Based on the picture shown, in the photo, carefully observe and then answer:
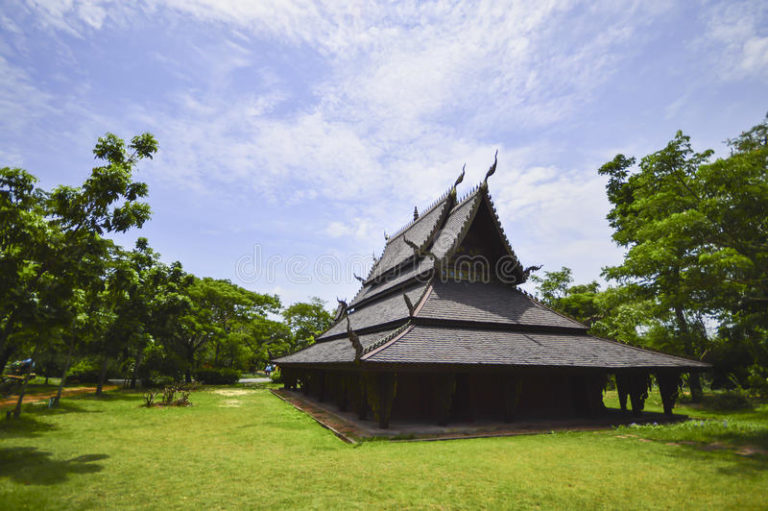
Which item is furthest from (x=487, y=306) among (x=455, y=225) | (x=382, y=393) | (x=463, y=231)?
(x=382, y=393)

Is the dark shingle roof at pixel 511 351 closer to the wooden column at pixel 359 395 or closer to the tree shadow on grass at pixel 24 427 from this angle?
the wooden column at pixel 359 395

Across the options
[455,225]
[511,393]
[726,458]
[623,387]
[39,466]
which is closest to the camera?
[39,466]

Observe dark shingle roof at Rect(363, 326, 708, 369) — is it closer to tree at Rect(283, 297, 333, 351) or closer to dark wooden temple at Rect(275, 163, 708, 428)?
dark wooden temple at Rect(275, 163, 708, 428)

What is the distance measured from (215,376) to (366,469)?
93.3 feet

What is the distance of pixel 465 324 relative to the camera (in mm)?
13578

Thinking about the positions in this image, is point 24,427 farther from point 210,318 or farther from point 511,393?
point 210,318

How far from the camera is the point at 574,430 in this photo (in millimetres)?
11109

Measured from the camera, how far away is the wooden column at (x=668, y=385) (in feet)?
44.5

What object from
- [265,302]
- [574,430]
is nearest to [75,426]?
[574,430]

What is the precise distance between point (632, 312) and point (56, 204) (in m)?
30.2

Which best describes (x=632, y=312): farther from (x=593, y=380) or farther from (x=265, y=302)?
(x=265, y=302)

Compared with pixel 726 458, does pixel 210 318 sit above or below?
above

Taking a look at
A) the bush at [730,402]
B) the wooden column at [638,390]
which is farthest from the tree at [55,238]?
the bush at [730,402]

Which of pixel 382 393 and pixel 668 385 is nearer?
pixel 382 393
